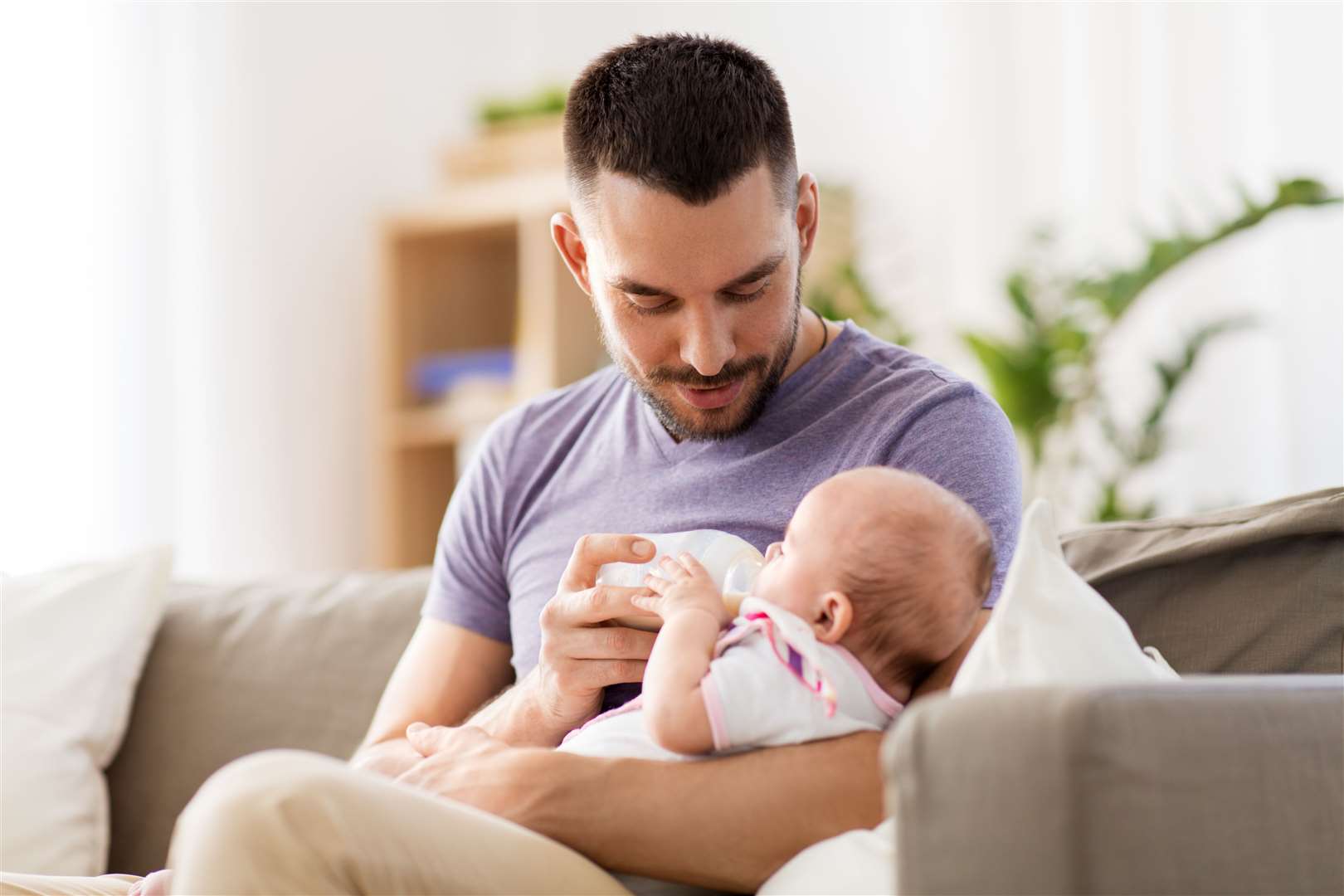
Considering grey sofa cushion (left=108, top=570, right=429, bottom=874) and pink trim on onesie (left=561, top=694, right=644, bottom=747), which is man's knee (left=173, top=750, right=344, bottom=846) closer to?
pink trim on onesie (left=561, top=694, right=644, bottom=747)

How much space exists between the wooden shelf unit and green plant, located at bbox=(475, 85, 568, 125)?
18 cm

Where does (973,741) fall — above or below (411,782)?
above

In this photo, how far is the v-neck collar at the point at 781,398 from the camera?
1.58 m

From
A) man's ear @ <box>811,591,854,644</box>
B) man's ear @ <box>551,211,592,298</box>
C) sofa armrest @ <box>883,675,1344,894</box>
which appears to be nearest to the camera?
sofa armrest @ <box>883,675,1344,894</box>

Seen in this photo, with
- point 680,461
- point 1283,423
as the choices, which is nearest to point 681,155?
point 680,461

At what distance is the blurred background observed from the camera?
286 centimetres

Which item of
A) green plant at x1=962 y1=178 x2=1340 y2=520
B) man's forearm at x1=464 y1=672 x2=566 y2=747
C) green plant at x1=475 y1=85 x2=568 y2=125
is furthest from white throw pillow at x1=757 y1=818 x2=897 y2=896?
green plant at x1=475 y1=85 x2=568 y2=125

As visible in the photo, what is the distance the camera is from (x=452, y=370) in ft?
12.0

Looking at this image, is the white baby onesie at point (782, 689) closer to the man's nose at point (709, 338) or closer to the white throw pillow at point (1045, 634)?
the white throw pillow at point (1045, 634)

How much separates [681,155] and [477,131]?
239 centimetres

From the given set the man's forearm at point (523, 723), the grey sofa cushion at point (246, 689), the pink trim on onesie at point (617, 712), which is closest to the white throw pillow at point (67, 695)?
the grey sofa cushion at point (246, 689)

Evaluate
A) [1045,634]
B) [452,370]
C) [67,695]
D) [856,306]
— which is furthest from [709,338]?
[452,370]

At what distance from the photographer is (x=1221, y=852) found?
0.95 m

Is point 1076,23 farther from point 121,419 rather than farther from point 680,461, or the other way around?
point 121,419
